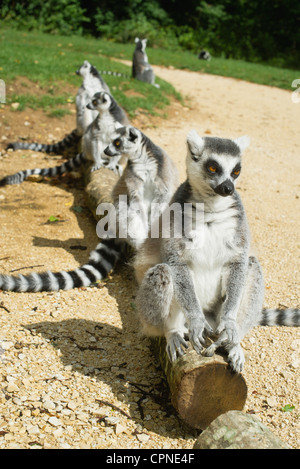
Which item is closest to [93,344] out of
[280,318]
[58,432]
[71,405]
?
[71,405]

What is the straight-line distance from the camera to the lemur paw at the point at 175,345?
309 cm

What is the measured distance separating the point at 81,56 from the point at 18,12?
11.2 meters

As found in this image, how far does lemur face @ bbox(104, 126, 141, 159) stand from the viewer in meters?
5.84

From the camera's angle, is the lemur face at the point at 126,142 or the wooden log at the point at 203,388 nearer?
the wooden log at the point at 203,388

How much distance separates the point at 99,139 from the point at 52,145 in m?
1.68

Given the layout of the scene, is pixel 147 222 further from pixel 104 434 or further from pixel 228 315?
pixel 104 434

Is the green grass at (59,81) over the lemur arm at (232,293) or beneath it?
over

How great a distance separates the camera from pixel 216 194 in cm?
334

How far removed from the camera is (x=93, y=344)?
3.94 meters

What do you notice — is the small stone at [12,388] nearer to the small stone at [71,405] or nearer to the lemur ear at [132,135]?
the small stone at [71,405]

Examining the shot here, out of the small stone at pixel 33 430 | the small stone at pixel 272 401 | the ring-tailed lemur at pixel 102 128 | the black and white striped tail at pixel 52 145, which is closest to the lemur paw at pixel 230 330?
the small stone at pixel 272 401

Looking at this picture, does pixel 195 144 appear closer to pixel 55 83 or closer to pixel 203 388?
pixel 203 388

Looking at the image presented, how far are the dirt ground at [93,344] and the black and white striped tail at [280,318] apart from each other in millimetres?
84
